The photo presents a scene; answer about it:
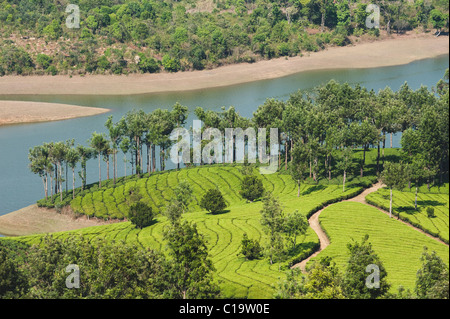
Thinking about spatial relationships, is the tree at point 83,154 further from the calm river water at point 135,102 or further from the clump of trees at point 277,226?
the clump of trees at point 277,226

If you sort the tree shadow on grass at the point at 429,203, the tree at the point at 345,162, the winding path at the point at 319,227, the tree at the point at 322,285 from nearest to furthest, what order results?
the tree at the point at 322,285 < the winding path at the point at 319,227 < the tree shadow on grass at the point at 429,203 < the tree at the point at 345,162

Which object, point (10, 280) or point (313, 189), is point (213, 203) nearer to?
point (313, 189)

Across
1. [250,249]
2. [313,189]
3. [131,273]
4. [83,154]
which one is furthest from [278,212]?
[83,154]

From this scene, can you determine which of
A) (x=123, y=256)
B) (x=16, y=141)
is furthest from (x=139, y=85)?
(x=123, y=256)

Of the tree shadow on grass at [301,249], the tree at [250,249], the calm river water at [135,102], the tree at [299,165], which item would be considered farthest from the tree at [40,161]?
the tree shadow on grass at [301,249]
